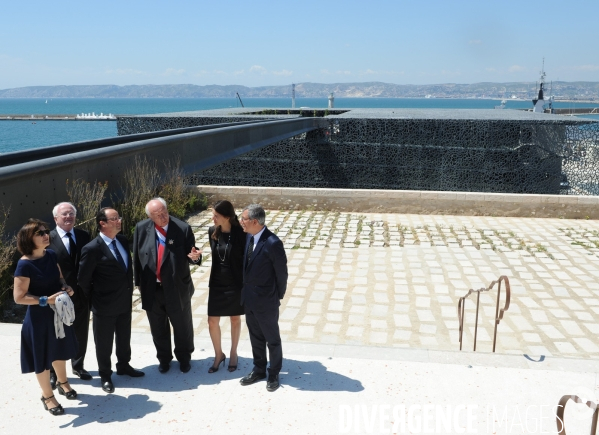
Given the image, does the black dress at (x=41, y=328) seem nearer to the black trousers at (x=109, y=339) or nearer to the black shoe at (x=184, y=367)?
the black trousers at (x=109, y=339)

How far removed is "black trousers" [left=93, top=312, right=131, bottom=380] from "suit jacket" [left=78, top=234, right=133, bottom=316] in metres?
0.08

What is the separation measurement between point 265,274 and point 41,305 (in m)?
1.64

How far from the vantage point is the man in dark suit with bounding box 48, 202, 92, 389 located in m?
4.72

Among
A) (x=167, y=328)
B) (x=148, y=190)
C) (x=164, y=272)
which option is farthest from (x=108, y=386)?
(x=148, y=190)

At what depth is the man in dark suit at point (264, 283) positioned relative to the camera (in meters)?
4.81

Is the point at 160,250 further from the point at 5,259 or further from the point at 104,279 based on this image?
the point at 5,259

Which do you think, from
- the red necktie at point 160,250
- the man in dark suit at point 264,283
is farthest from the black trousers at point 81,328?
the man in dark suit at point 264,283

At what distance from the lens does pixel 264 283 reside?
4.88m

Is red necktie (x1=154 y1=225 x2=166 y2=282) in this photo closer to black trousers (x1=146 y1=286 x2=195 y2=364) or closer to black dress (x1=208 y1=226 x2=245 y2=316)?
black trousers (x1=146 y1=286 x2=195 y2=364)

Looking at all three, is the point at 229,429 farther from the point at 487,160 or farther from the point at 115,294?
the point at 487,160

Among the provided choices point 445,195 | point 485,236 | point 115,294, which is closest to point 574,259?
point 485,236

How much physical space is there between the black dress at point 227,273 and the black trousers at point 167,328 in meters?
0.25

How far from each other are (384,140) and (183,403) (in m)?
18.6

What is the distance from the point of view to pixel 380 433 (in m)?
4.10
